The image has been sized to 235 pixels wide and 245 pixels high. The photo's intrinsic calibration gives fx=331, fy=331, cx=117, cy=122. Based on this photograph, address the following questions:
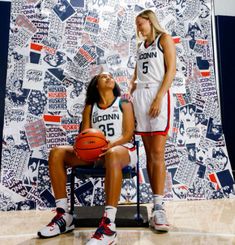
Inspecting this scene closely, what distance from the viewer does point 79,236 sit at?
2.15 m

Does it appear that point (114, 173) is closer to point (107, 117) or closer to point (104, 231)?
point (104, 231)

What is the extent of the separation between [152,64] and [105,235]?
1.30 m

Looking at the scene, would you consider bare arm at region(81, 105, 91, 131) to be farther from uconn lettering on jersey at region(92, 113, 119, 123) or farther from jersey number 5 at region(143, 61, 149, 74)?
jersey number 5 at region(143, 61, 149, 74)

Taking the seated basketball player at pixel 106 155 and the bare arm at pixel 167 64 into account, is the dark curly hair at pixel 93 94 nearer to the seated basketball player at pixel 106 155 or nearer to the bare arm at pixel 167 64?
the seated basketball player at pixel 106 155

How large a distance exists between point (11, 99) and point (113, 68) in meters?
1.00

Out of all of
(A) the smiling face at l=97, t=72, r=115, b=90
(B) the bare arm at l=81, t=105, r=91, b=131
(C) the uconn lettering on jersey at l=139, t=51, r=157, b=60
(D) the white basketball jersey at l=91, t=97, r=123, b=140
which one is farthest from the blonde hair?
(B) the bare arm at l=81, t=105, r=91, b=131

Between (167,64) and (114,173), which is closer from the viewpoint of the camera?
(114,173)

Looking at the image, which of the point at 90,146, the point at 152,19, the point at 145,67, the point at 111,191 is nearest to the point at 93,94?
the point at 145,67

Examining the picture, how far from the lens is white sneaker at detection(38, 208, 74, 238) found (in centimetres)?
212

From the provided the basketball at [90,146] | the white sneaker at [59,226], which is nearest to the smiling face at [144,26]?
the basketball at [90,146]

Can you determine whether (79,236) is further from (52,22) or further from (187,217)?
(52,22)

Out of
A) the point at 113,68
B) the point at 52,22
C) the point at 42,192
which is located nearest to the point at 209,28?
the point at 113,68

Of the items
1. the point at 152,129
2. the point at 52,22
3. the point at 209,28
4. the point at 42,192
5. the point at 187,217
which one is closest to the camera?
the point at 152,129

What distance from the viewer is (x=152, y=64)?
2527 mm
